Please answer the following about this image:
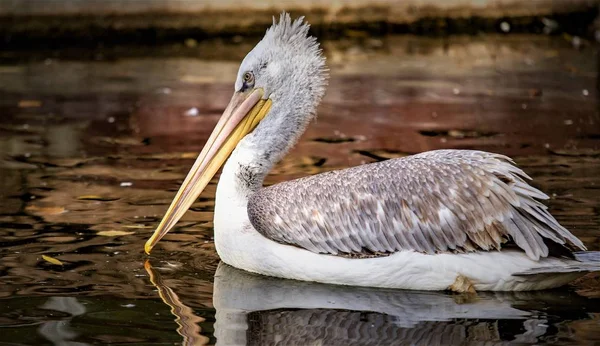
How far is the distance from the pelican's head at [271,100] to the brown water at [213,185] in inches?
18.2

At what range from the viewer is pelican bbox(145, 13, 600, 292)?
520 centimetres

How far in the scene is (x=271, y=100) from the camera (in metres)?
5.91

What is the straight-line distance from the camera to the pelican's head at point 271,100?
582 centimetres

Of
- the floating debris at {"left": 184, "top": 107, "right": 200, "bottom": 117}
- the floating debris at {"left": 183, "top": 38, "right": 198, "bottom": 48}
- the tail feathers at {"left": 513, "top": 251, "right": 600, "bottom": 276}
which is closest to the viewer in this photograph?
the tail feathers at {"left": 513, "top": 251, "right": 600, "bottom": 276}

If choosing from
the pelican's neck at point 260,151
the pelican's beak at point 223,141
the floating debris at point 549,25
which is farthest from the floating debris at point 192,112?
the floating debris at point 549,25

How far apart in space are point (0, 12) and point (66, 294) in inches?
354

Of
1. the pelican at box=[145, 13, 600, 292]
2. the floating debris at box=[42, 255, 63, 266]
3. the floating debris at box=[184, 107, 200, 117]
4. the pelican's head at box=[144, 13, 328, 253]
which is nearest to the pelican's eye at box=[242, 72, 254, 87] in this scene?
the pelican's head at box=[144, 13, 328, 253]

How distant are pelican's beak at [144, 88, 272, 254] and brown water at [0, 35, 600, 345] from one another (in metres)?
0.30

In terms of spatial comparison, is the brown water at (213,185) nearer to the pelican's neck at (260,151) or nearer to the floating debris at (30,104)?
the floating debris at (30,104)

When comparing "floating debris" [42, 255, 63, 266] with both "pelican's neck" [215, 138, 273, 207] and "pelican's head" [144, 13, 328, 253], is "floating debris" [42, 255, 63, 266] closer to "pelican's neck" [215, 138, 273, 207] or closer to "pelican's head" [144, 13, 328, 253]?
"pelican's head" [144, 13, 328, 253]

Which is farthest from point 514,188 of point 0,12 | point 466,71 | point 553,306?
point 0,12

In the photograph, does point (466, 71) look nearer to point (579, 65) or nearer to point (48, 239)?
point (579, 65)

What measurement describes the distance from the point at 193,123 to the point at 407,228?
188 inches

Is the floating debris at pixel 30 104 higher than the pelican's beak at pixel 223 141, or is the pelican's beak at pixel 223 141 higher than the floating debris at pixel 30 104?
the pelican's beak at pixel 223 141
